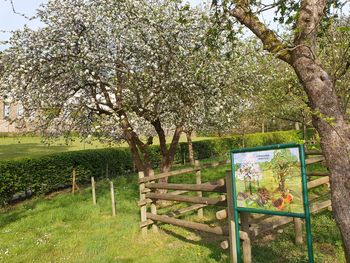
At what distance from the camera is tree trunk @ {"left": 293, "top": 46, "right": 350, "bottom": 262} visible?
3607 mm

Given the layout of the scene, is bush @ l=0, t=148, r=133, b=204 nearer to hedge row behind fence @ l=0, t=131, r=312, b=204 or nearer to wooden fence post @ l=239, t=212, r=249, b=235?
hedge row behind fence @ l=0, t=131, r=312, b=204

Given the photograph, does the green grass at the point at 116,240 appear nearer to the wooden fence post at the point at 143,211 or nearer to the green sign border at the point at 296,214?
the wooden fence post at the point at 143,211

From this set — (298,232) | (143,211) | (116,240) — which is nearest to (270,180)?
(298,232)

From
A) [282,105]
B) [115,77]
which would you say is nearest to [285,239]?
[115,77]

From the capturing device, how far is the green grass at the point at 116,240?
7.01 m

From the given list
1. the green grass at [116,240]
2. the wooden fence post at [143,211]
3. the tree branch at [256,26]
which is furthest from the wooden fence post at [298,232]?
the tree branch at [256,26]

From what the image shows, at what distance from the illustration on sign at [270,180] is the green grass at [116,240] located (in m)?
1.93

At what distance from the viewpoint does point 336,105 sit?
12.4 ft

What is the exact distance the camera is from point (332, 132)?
3.74 m

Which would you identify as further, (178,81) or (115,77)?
(115,77)

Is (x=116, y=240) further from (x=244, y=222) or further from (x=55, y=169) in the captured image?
A: (x=55, y=169)

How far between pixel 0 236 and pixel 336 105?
10.0 m

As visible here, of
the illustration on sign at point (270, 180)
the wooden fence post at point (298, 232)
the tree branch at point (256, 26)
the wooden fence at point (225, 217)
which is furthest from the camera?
the wooden fence post at point (298, 232)

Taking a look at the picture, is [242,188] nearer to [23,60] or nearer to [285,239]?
[285,239]
